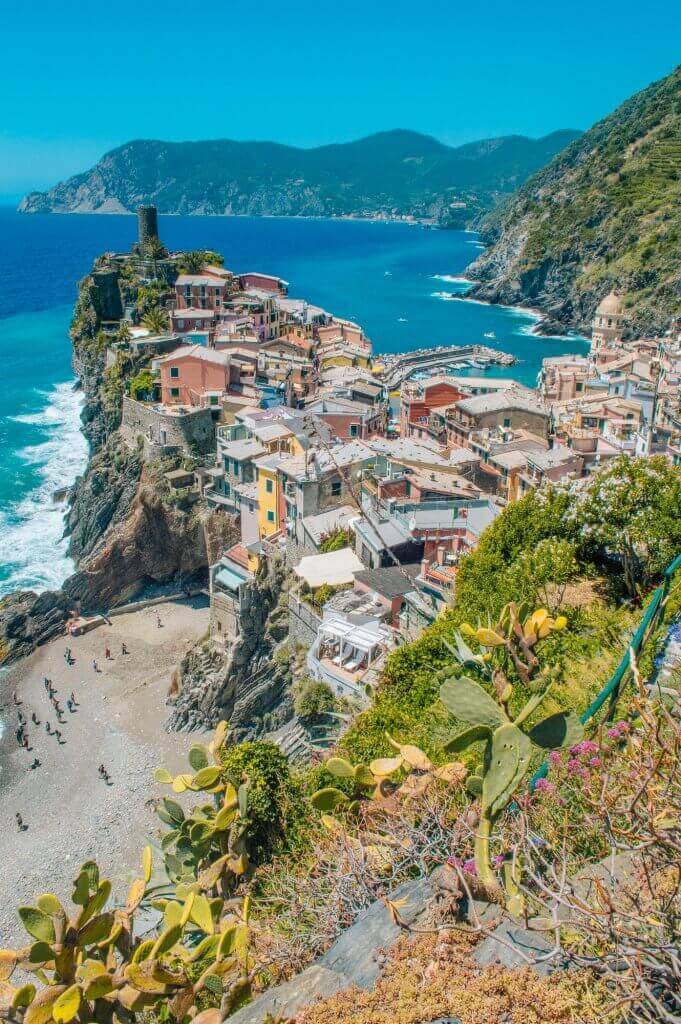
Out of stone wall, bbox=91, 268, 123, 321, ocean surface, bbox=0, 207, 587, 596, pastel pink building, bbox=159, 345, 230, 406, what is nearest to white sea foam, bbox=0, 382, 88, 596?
ocean surface, bbox=0, 207, 587, 596

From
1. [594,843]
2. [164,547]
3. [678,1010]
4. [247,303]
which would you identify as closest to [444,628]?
[594,843]

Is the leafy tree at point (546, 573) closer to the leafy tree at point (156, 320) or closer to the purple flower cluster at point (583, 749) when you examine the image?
the purple flower cluster at point (583, 749)

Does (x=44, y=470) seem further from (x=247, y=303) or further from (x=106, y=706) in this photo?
(x=106, y=706)

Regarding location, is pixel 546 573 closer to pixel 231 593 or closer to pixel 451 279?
pixel 231 593

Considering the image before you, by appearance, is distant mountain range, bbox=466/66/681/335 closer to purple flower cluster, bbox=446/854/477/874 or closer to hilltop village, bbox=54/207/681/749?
hilltop village, bbox=54/207/681/749

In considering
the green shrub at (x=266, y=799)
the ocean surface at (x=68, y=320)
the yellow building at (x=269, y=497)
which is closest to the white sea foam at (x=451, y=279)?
the ocean surface at (x=68, y=320)
